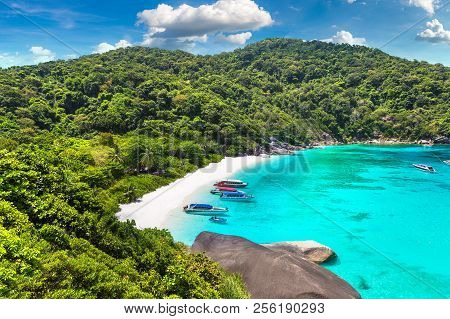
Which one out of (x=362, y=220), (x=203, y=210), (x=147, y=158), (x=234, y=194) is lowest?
(x=362, y=220)

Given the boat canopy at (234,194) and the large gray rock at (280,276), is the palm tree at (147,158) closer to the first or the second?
the boat canopy at (234,194)

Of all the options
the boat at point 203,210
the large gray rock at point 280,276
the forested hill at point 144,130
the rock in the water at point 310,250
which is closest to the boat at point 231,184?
the forested hill at point 144,130

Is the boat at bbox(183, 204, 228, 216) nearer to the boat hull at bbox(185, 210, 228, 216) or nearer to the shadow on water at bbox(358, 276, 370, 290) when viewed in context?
the boat hull at bbox(185, 210, 228, 216)

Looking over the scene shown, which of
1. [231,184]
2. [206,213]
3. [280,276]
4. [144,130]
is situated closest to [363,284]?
[280,276]

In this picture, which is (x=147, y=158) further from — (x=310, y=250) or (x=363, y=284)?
(x=363, y=284)

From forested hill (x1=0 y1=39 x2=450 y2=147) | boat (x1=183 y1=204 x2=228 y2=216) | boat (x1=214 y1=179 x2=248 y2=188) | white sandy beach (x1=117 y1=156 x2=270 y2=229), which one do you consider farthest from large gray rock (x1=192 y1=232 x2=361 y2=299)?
forested hill (x1=0 y1=39 x2=450 y2=147)
